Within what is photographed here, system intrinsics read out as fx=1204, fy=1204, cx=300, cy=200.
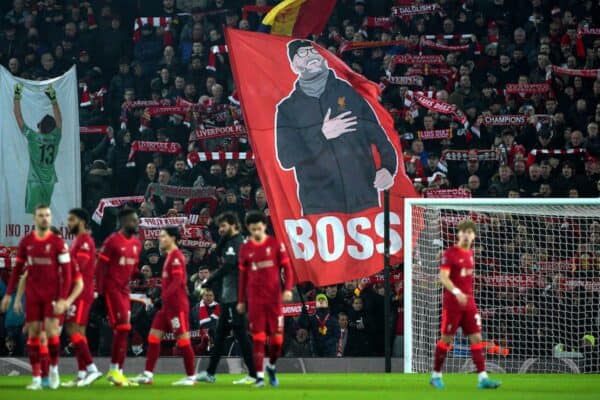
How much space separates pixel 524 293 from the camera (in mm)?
16703

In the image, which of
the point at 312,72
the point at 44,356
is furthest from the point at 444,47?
the point at 44,356

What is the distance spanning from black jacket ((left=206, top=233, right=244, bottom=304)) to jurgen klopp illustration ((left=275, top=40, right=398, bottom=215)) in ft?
12.3

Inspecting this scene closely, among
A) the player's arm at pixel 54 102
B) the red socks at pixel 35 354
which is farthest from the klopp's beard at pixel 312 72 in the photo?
the red socks at pixel 35 354

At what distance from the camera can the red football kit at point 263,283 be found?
12.2m

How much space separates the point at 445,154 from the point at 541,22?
410cm

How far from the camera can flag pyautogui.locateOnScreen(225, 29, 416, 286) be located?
16484 millimetres

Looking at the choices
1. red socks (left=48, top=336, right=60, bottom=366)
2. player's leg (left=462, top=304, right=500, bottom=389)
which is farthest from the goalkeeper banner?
player's leg (left=462, top=304, right=500, bottom=389)

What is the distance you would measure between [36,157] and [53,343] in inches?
270

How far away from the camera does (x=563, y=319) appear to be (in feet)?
55.4

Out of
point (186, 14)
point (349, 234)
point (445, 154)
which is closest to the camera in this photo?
point (349, 234)

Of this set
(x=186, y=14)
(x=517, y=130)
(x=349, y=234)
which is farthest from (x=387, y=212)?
(x=186, y=14)

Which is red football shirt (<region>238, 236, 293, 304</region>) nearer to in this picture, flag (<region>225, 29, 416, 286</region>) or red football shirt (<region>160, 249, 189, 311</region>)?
red football shirt (<region>160, 249, 189, 311</region>)

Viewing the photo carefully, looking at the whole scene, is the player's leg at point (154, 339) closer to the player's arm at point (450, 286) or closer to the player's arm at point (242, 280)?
the player's arm at point (242, 280)

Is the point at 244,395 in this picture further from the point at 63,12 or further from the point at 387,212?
the point at 63,12
